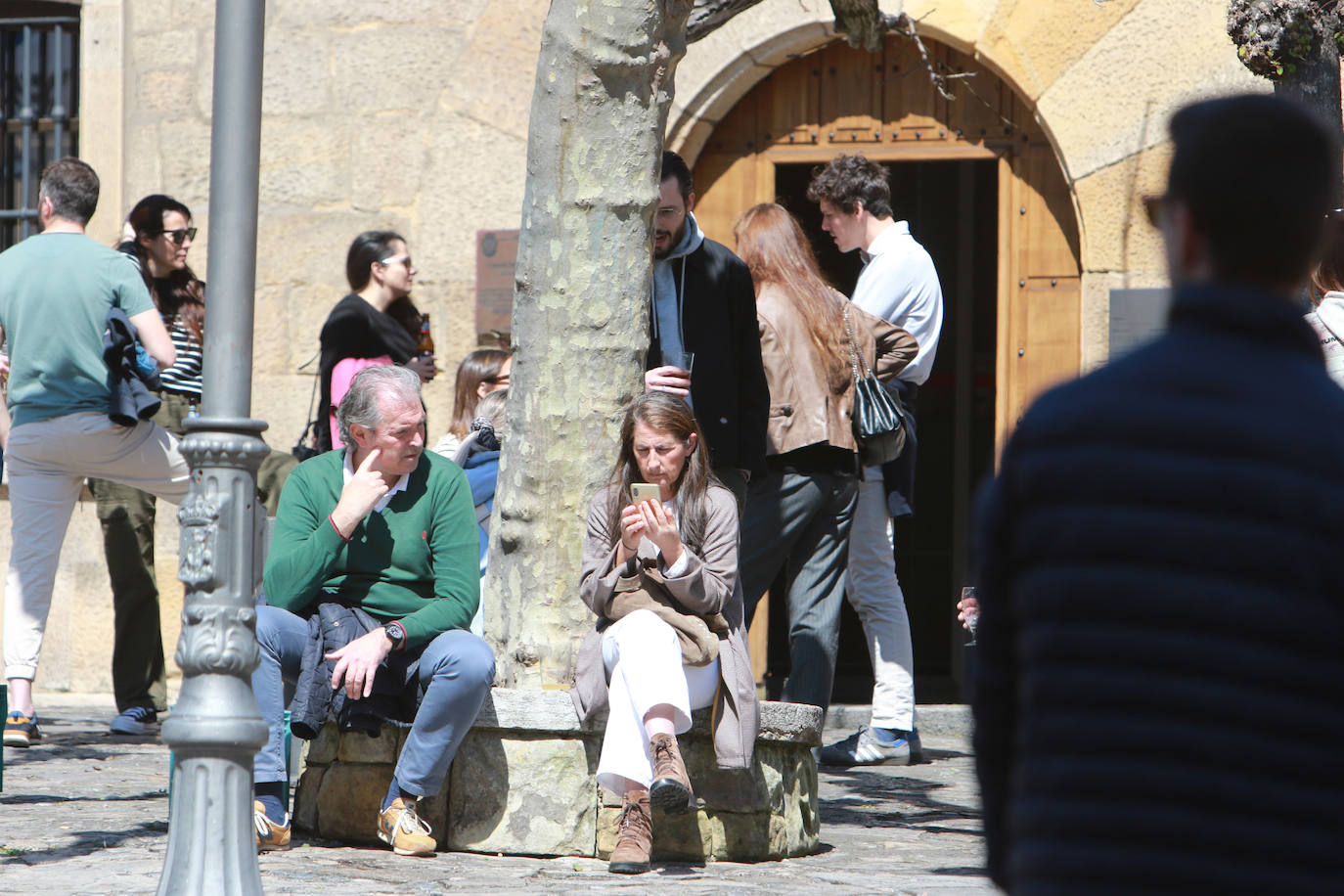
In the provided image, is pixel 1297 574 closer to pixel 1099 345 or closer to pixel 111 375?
pixel 111 375

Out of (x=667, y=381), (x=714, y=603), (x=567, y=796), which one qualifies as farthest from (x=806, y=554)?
(x=567, y=796)

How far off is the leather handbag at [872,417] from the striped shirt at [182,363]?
269cm

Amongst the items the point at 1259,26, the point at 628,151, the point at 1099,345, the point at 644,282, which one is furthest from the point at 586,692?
the point at 1099,345

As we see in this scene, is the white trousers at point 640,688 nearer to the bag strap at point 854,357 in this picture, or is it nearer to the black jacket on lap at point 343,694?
the black jacket on lap at point 343,694

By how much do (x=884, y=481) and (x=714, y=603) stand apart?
1.85 m

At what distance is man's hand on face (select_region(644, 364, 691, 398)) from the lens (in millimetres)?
5121

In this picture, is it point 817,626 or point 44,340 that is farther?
point 44,340

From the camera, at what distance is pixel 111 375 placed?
627 cm

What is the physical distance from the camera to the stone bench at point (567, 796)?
4574 mm

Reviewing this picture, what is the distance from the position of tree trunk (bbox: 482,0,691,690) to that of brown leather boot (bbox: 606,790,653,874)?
2.15 feet

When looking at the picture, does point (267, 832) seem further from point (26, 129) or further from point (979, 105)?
point (26, 129)

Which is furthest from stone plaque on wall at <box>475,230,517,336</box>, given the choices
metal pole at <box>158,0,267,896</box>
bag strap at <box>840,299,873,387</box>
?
metal pole at <box>158,0,267,896</box>

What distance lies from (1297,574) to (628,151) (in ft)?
11.4

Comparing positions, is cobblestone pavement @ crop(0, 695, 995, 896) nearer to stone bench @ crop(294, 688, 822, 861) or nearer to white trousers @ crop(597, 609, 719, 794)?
stone bench @ crop(294, 688, 822, 861)
